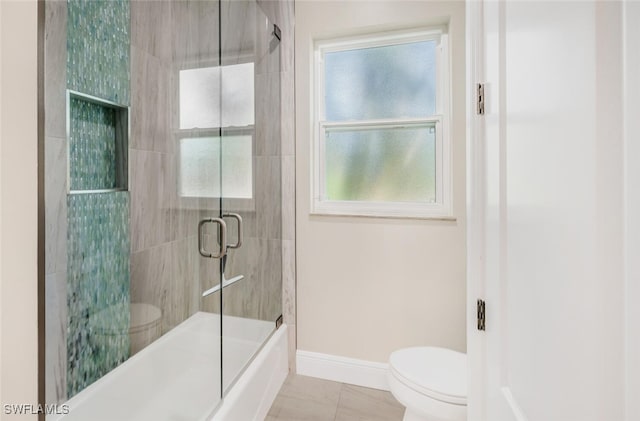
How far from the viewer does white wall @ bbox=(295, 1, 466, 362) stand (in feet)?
6.15

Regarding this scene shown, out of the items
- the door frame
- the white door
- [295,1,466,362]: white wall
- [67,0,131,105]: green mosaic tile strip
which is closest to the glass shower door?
[295,1,466,362]: white wall

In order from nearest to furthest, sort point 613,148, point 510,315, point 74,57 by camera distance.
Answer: point 613,148 → point 510,315 → point 74,57

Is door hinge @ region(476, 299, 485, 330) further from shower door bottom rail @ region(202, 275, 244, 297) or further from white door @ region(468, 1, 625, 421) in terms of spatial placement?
shower door bottom rail @ region(202, 275, 244, 297)

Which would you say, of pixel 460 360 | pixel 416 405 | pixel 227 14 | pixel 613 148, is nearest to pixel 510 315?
pixel 613 148

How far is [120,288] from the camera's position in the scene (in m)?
1.51

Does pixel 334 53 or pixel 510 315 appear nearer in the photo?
pixel 510 315

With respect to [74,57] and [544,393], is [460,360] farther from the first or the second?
[74,57]

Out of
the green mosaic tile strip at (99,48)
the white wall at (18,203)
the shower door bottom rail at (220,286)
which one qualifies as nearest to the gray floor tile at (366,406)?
the shower door bottom rail at (220,286)

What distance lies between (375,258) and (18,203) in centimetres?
168

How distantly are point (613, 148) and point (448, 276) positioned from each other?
1571 mm

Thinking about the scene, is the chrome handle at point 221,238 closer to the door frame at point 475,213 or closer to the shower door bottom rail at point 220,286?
the shower door bottom rail at point 220,286

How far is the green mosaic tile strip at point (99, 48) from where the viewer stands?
3.70 feet

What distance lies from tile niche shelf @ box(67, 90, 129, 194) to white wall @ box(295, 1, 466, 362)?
0.99 meters

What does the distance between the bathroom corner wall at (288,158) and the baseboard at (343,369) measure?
9 centimetres
